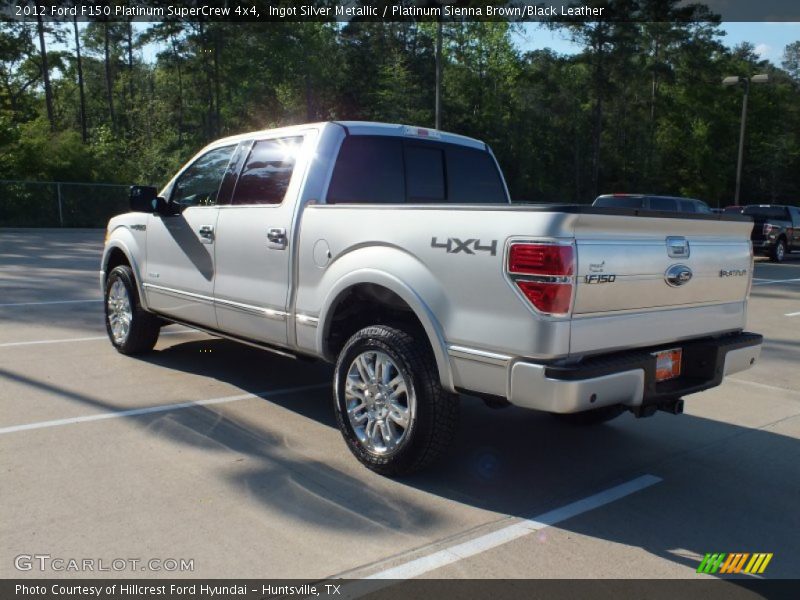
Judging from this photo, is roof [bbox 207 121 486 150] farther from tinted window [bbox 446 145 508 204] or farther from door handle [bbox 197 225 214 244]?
door handle [bbox 197 225 214 244]

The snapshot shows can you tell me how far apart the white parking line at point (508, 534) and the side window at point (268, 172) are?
2789mm

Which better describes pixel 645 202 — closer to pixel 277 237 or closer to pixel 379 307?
pixel 277 237

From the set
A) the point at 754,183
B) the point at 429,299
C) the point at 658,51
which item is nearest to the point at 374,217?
the point at 429,299

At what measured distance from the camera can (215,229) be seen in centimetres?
566

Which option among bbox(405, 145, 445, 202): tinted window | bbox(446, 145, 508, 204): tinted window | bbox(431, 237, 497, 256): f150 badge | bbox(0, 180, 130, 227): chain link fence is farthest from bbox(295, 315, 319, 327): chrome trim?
bbox(0, 180, 130, 227): chain link fence

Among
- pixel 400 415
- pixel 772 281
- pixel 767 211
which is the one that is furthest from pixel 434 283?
pixel 767 211

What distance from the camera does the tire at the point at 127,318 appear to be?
687 cm

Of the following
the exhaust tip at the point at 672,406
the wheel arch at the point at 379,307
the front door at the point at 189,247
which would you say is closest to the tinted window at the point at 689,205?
the front door at the point at 189,247

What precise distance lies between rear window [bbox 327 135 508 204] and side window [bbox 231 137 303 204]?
0.38m

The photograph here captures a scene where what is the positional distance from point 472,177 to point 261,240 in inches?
73.4

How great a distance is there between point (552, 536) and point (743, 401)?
3477 millimetres

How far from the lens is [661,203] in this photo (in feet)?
61.6

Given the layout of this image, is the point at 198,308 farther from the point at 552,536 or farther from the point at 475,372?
the point at 552,536

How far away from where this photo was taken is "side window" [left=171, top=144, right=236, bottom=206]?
5922 mm
